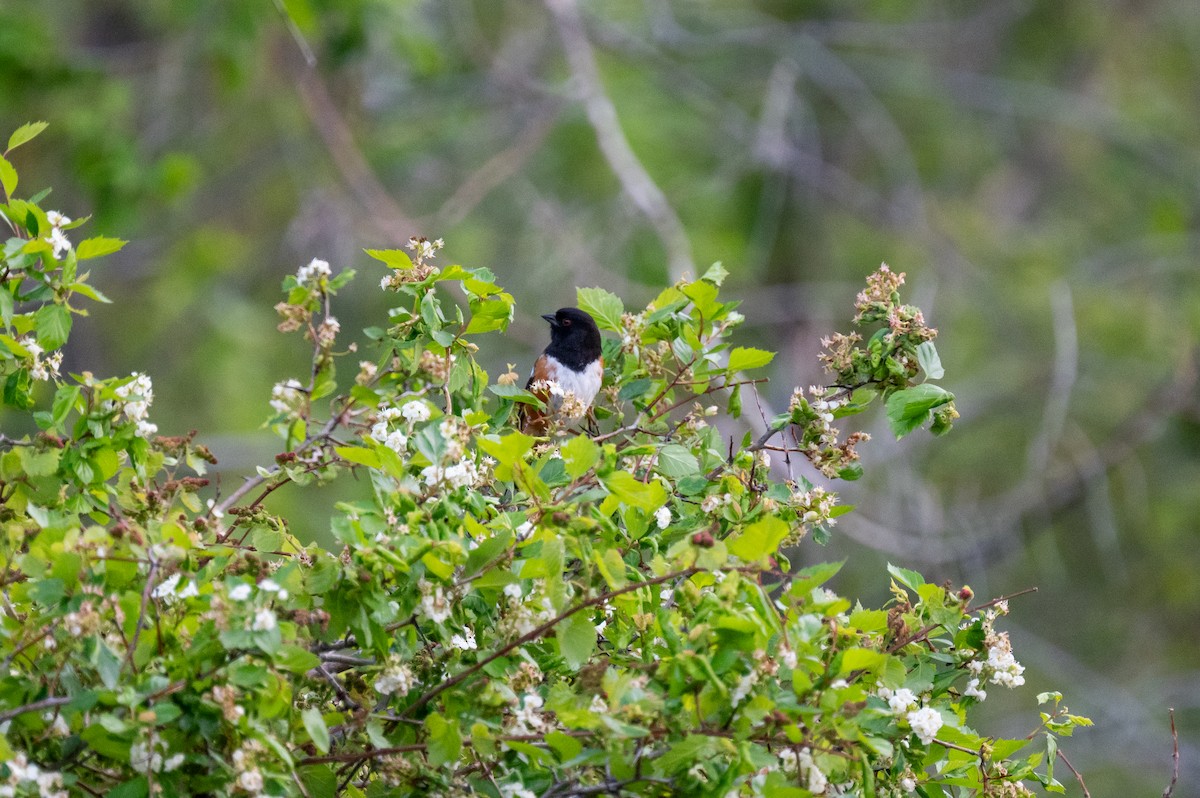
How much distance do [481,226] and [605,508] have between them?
390 inches

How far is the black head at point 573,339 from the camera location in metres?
5.22

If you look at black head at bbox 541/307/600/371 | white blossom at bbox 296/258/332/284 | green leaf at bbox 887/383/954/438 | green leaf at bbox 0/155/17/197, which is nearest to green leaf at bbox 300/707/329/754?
white blossom at bbox 296/258/332/284

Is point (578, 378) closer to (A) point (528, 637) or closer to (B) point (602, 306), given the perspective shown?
(B) point (602, 306)

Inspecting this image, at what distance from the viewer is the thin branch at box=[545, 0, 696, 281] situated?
24.4ft

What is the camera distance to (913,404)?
8.00 ft

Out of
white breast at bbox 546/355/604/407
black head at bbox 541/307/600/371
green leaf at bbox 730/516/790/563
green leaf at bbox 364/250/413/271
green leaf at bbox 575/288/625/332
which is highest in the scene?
black head at bbox 541/307/600/371

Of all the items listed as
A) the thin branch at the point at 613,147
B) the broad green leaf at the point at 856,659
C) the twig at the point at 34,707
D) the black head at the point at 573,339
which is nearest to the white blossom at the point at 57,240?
the twig at the point at 34,707

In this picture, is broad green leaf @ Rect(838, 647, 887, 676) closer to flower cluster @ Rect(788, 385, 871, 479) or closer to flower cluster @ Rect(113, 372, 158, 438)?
flower cluster @ Rect(788, 385, 871, 479)

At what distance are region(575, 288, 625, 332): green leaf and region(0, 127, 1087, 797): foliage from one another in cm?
14

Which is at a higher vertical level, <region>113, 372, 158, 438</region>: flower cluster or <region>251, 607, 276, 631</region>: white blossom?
<region>113, 372, 158, 438</region>: flower cluster

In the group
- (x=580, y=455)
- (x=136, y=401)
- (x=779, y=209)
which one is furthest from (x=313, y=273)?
(x=779, y=209)

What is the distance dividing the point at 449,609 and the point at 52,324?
0.85m

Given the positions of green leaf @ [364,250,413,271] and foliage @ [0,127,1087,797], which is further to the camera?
green leaf @ [364,250,413,271]

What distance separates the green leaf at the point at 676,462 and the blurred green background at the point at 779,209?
462 cm
